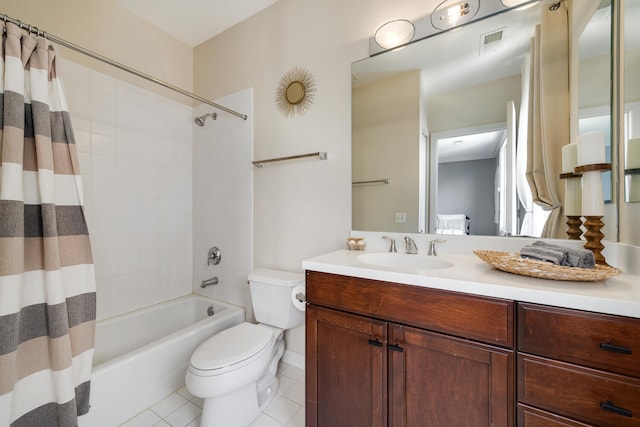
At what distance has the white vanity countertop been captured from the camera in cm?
65

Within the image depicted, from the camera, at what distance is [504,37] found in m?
1.20

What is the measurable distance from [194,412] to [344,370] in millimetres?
995

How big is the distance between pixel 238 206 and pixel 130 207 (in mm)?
801

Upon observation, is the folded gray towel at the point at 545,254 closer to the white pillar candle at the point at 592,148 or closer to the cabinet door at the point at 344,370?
the white pillar candle at the point at 592,148

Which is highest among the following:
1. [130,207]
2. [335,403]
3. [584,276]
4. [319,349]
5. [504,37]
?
[504,37]

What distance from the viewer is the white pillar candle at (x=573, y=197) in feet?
3.39

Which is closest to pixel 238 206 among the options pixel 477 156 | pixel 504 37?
pixel 477 156

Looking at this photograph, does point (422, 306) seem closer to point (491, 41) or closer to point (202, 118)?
point (491, 41)

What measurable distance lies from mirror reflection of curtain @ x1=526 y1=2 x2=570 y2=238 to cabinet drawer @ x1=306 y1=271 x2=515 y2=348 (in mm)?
621

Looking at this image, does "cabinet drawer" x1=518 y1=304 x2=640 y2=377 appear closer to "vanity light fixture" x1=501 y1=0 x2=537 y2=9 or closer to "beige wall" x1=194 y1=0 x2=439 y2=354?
"beige wall" x1=194 y1=0 x2=439 y2=354

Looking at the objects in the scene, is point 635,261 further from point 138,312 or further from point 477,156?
point 138,312

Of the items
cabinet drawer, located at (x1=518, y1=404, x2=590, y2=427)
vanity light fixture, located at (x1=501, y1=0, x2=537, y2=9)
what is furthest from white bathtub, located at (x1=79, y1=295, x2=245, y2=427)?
vanity light fixture, located at (x1=501, y1=0, x2=537, y2=9)

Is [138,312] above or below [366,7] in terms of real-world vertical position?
below

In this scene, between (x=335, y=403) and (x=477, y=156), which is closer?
(x=335, y=403)
